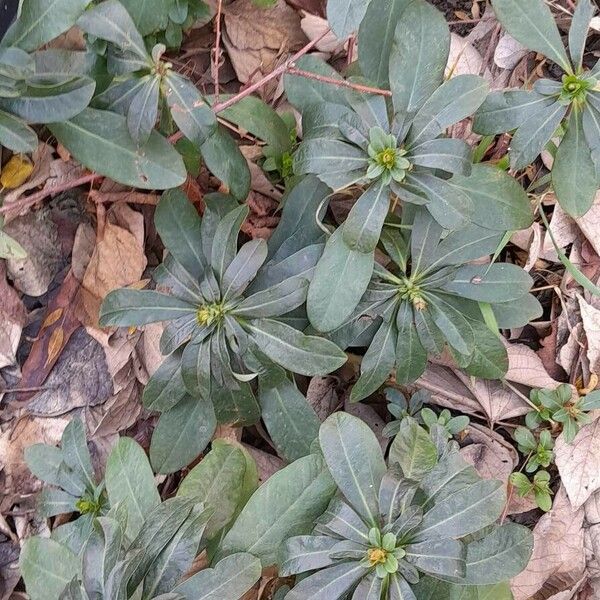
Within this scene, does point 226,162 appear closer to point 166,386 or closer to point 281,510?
point 166,386

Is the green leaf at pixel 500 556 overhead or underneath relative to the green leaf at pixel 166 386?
underneath

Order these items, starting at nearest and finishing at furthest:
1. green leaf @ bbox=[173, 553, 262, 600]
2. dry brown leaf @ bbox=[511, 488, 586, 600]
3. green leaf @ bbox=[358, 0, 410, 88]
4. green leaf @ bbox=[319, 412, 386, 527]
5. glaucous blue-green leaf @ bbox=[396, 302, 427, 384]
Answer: green leaf @ bbox=[173, 553, 262, 600], green leaf @ bbox=[319, 412, 386, 527], green leaf @ bbox=[358, 0, 410, 88], glaucous blue-green leaf @ bbox=[396, 302, 427, 384], dry brown leaf @ bbox=[511, 488, 586, 600]

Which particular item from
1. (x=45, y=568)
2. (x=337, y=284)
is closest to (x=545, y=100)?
(x=337, y=284)

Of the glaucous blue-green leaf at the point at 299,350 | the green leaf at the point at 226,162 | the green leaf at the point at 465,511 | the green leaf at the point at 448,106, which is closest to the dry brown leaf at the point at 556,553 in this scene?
the green leaf at the point at 465,511

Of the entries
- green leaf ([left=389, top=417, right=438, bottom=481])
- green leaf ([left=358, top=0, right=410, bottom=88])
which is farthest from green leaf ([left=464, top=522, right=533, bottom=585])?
green leaf ([left=358, top=0, right=410, bottom=88])

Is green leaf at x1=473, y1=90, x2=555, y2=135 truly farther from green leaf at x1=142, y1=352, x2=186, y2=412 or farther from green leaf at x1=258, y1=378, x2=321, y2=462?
green leaf at x1=142, y1=352, x2=186, y2=412

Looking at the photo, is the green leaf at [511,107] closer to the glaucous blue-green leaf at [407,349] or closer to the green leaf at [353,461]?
the glaucous blue-green leaf at [407,349]

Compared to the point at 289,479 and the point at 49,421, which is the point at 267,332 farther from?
the point at 49,421
